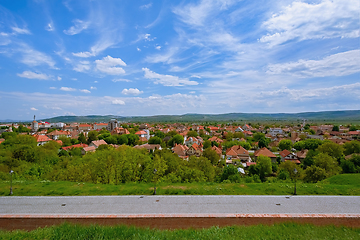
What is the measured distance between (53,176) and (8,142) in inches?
739

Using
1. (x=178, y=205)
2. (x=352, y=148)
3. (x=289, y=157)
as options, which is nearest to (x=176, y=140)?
(x=289, y=157)

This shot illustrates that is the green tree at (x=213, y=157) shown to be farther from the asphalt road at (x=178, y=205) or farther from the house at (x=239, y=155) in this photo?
the asphalt road at (x=178, y=205)

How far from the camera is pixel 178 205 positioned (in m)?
9.45

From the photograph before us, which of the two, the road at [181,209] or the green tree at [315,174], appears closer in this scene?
the road at [181,209]

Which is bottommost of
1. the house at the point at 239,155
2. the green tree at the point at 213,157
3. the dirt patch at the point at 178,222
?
the house at the point at 239,155

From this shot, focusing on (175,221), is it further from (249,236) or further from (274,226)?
(274,226)

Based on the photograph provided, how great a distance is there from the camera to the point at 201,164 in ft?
72.8

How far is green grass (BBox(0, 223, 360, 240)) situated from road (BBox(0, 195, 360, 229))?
71 cm

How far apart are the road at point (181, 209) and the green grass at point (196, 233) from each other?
71 centimetres

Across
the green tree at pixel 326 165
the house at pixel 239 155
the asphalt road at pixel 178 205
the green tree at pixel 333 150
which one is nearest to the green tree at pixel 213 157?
the house at pixel 239 155

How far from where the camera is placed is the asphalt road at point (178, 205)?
29.0 feet

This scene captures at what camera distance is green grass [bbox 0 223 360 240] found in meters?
6.93

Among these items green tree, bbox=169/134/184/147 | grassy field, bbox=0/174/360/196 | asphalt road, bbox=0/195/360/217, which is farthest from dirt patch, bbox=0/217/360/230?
green tree, bbox=169/134/184/147

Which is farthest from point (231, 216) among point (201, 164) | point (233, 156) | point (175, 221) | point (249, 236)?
point (233, 156)
